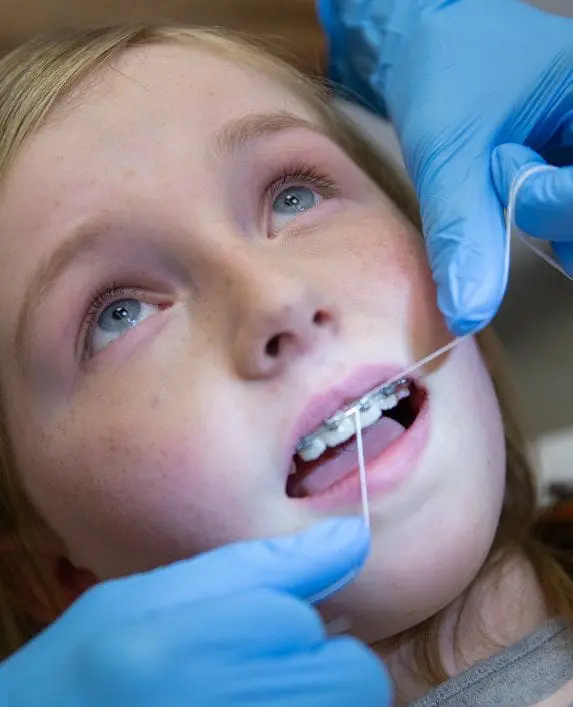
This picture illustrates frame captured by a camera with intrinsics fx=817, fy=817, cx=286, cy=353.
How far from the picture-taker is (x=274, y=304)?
0.75 metres

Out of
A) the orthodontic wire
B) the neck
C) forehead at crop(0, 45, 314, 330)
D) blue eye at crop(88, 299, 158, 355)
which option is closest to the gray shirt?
the neck

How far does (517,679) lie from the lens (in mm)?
885

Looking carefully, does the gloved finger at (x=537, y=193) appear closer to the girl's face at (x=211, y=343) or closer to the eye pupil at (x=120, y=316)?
the girl's face at (x=211, y=343)

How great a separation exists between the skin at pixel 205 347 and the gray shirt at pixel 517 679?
10 cm

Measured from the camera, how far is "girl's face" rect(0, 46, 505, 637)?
2.49 ft

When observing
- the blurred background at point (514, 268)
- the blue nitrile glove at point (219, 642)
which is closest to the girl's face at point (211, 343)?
the blue nitrile glove at point (219, 642)

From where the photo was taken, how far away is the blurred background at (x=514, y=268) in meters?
1.40

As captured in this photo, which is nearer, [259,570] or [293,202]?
[259,570]

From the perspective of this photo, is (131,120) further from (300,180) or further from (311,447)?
(311,447)

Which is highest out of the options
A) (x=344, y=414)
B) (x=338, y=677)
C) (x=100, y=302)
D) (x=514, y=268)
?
(x=100, y=302)

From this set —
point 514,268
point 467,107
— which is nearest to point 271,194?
point 467,107

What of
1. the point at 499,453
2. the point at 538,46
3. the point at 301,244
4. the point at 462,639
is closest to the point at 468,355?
the point at 499,453

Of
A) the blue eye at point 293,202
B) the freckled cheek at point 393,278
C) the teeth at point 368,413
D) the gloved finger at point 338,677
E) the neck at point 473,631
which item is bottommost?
the neck at point 473,631

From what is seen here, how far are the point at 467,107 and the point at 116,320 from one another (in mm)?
498
